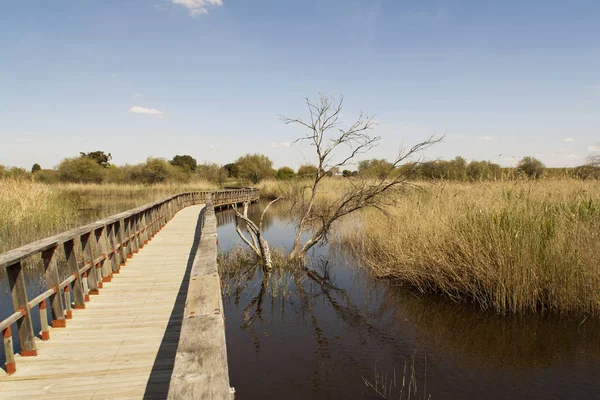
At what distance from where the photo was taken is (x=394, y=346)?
6.43 meters

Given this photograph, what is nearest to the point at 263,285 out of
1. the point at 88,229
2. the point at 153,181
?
the point at 88,229

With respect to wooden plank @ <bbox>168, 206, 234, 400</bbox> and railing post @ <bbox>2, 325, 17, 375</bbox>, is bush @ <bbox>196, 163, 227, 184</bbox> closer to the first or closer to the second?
railing post @ <bbox>2, 325, 17, 375</bbox>

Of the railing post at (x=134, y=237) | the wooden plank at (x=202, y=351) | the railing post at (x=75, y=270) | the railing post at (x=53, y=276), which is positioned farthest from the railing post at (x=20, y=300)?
the railing post at (x=134, y=237)

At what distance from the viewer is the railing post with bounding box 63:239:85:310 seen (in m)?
4.85

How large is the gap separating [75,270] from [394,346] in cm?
504

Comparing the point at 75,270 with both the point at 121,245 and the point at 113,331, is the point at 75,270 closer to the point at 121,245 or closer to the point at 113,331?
the point at 113,331

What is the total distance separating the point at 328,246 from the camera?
14.2 metres

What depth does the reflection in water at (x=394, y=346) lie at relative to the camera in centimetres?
525

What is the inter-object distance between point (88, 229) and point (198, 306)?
355 cm

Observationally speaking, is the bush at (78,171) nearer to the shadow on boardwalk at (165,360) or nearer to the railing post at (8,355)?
the shadow on boardwalk at (165,360)

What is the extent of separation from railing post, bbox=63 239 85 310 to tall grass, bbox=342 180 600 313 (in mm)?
6638

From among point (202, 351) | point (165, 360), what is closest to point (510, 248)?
point (165, 360)

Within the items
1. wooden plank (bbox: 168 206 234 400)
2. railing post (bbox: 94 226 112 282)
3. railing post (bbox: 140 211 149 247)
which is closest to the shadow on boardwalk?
wooden plank (bbox: 168 206 234 400)

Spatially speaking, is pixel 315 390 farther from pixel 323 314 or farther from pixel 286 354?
pixel 323 314
